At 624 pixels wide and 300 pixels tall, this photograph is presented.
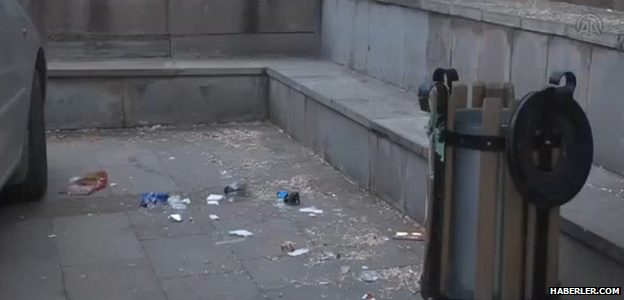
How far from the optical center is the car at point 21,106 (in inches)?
212

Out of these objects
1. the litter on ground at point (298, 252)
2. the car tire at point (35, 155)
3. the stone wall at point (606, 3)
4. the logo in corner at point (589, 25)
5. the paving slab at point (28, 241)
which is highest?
the logo in corner at point (589, 25)

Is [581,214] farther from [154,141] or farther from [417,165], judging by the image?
[154,141]

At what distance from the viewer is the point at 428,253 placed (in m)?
4.40

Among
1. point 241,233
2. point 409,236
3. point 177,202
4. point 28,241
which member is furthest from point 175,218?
point 409,236

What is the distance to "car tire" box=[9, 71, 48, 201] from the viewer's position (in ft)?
21.3

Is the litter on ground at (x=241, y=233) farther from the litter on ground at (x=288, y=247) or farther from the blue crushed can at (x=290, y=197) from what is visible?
the blue crushed can at (x=290, y=197)

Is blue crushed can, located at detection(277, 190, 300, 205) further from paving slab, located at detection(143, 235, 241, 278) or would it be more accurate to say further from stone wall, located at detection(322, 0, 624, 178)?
stone wall, located at detection(322, 0, 624, 178)

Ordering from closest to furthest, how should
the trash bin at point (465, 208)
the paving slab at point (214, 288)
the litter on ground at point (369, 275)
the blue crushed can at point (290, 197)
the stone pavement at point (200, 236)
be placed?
the trash bin at point (465, 208), the paving slab at point (214, 288), the stone pavement at point (200, 236), the litter on ground at point (369, 275), the blue crushed can at point (290, 197)

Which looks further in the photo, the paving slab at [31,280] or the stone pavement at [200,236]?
the stone pavement at [200,236]

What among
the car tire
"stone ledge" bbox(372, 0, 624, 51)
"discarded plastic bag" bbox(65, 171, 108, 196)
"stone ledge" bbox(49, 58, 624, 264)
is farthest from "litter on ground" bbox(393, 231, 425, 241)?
the car tire

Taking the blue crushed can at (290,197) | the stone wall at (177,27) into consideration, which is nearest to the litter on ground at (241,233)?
the blue crushed can at (290,197)

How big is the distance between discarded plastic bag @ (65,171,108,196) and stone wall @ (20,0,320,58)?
9.87ft

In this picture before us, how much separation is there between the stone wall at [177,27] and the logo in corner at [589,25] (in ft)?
15.4

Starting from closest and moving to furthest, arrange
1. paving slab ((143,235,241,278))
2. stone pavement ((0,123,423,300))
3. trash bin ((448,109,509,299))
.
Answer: trash bin ((448,109,509,299)) < stone pavement ((0,123,423,300)) < paving slab ((143,235,241,278))
